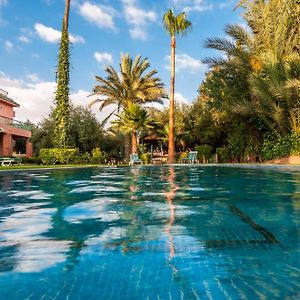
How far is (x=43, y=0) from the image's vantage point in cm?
2488

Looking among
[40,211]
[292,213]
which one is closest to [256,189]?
[292,213]

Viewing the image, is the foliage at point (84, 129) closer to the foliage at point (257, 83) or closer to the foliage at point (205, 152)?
the foliage at point (205, 152)

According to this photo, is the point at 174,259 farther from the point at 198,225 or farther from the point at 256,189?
the point at 256,189

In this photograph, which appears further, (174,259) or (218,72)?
(218,72)

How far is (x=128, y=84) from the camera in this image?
32125 millimetres

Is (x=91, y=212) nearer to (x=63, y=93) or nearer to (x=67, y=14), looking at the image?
(x=63, y=93)

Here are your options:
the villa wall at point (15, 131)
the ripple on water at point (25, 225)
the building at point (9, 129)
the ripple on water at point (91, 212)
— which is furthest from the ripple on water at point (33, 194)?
the villa wall at point (15, 131)

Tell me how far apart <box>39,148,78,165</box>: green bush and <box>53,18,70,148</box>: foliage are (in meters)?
Result: 0.73

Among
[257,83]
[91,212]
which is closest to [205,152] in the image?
[257,83]

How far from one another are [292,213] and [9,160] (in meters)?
19.9

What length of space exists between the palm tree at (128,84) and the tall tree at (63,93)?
8.70 meters

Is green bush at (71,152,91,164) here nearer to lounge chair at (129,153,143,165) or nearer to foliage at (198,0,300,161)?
lounge chair at (129,153,143,165)

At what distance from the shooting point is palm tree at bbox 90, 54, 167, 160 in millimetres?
32156

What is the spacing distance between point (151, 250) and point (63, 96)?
20.8 meters
